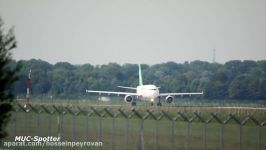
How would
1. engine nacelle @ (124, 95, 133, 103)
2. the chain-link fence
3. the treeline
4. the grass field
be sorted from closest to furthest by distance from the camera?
the chain-link fence, the grass field, engine nacelle @ (124, 95, 133, 103), the treeline

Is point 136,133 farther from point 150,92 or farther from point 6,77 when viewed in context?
point 150,92

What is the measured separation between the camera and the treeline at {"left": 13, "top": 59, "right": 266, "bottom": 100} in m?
126

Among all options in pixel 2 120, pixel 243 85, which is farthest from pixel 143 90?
pixel 2 120

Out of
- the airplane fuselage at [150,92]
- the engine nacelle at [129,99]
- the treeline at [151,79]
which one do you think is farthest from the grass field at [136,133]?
the treeline at [151,79]

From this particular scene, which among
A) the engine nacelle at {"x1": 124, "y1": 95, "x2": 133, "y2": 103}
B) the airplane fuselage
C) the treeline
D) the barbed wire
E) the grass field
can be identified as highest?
the treeline

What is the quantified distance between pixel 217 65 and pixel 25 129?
146593 millimetres

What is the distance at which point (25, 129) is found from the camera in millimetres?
37688

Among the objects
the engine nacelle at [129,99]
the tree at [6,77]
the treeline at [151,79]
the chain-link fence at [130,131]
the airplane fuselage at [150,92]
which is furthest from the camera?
the treeline at [151,79]

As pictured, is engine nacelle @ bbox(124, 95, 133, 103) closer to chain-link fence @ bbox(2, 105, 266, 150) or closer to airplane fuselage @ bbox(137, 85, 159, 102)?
airplane fuselage @ bbox(137, 85, 159, 102)

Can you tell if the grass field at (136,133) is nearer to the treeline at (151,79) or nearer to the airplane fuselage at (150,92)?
the airplane fuselage at (150,92)

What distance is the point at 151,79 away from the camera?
164625 mm

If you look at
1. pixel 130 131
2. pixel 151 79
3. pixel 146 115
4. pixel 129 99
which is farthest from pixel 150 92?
pixel 146 115

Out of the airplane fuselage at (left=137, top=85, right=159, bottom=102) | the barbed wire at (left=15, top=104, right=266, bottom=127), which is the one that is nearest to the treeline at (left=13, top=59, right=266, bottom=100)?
the airplane fuselage at (left=137, top=85, right=159, bottom=102)

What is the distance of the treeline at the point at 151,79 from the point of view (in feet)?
412
